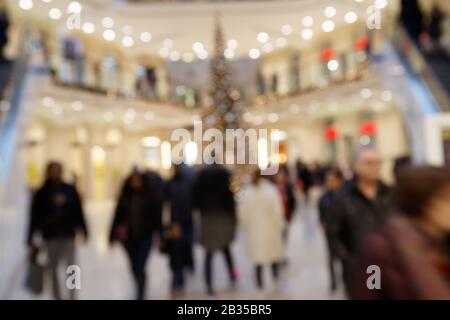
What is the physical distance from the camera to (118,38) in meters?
14.4

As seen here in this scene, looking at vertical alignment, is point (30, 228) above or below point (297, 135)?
below

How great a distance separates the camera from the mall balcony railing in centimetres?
610

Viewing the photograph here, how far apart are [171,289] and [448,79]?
5870 millimetres

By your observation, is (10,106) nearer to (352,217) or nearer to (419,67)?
(352,217)

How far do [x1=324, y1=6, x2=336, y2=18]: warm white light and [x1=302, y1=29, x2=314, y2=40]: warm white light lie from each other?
1948 millimetres

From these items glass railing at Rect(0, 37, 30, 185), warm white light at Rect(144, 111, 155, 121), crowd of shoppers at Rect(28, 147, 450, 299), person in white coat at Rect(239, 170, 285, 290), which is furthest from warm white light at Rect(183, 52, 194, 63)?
person in white coat at Rect(239, 170, 285, 290)

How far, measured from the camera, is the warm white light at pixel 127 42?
1373cm

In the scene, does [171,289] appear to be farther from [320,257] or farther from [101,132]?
[101,132]

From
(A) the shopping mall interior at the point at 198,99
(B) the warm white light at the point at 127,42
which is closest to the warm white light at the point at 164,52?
(A) the shopping mall interior at the point at 198,99

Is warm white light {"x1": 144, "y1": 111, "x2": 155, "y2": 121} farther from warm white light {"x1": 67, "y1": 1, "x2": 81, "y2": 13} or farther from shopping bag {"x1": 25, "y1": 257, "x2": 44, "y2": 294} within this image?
shopping bag {"x1": 25, "y1": 257, "x2": 44, "y2": 294}

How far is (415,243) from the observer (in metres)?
1.23

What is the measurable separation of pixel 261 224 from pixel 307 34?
13313mm

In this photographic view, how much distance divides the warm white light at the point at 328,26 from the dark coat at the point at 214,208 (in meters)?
11.8
